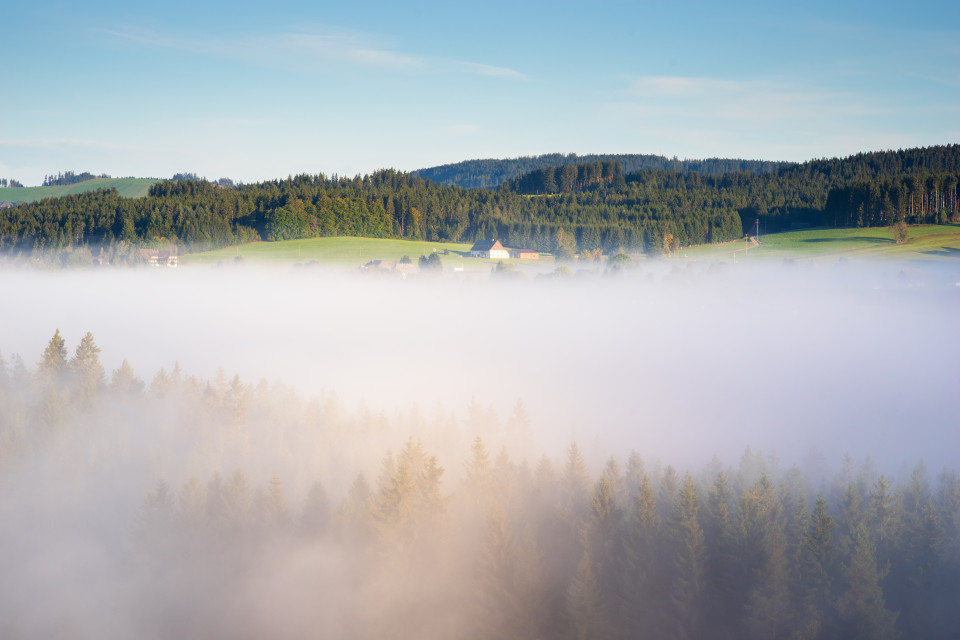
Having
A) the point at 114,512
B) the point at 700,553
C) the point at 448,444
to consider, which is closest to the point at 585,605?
the point at 700,553

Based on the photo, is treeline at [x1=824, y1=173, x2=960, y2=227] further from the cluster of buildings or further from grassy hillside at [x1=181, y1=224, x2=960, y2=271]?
the cluster of buildings

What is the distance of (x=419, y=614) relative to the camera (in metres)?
59.6

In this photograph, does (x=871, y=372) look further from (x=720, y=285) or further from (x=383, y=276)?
(x=383, y=276)

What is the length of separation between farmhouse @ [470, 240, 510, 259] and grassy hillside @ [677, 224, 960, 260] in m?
44.1

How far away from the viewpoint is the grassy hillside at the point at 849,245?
4830 inches

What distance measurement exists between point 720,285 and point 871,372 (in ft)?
123

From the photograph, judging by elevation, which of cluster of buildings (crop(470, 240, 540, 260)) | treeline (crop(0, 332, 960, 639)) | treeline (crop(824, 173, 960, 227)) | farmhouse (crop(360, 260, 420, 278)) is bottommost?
treeline (crop(0, 332, 960, 639))

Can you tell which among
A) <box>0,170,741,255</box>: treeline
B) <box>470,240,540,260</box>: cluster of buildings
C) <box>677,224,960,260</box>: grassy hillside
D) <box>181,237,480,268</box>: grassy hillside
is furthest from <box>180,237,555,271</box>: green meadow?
<box>677,224,960,260</box>: grassy hillside

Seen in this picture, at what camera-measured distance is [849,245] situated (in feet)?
441

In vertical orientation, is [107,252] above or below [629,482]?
above

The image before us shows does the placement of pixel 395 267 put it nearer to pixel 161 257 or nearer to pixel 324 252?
pixel 324 252

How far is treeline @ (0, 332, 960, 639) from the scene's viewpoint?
52969mm

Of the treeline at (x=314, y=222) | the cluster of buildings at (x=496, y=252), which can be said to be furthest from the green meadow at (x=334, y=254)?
the treeline at (x=314, y=222)

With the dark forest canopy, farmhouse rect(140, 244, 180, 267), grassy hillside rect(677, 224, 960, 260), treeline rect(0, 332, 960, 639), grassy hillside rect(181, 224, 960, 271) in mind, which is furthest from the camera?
the dark forest canopy
